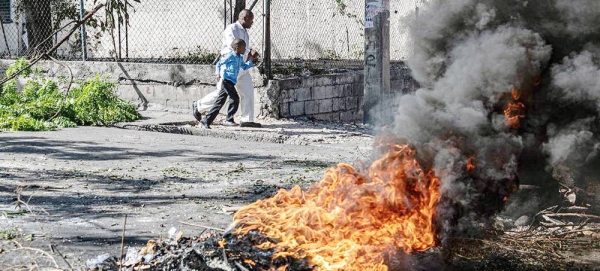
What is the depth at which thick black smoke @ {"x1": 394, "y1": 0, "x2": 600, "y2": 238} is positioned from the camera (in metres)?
5.18

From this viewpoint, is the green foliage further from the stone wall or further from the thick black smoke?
the thick black smoke

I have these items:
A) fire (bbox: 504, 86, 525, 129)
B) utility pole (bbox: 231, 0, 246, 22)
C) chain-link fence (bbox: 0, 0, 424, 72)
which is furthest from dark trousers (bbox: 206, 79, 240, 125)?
fire (bbox: 504, 86, 525, 129)

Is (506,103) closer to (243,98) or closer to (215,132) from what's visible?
(215,132)

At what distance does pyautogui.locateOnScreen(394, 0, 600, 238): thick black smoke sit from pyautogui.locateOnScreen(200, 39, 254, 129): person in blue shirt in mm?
8200

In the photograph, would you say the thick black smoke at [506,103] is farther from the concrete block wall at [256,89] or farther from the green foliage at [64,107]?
the green foliage at [64,107]

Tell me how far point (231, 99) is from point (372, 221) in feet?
28.4

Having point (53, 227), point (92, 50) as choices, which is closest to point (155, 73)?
point (92, 50)

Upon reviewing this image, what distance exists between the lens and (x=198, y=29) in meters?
19.9

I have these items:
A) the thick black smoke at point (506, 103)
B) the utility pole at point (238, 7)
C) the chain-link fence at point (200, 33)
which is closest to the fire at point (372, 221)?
the thick black smoke at point (506, 103)

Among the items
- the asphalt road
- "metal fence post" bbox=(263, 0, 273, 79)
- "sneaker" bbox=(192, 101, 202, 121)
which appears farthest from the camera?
"metal fence post" bbox=(263, 0, 273, 79)

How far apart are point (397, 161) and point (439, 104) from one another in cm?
44

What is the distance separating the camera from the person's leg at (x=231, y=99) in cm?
1360

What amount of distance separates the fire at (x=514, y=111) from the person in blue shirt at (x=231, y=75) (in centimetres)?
856

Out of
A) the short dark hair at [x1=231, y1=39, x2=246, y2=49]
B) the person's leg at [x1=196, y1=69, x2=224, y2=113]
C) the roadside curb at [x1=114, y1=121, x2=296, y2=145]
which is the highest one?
the short dark hair at [x1=231, y1=39, x2=246, y2=49]
